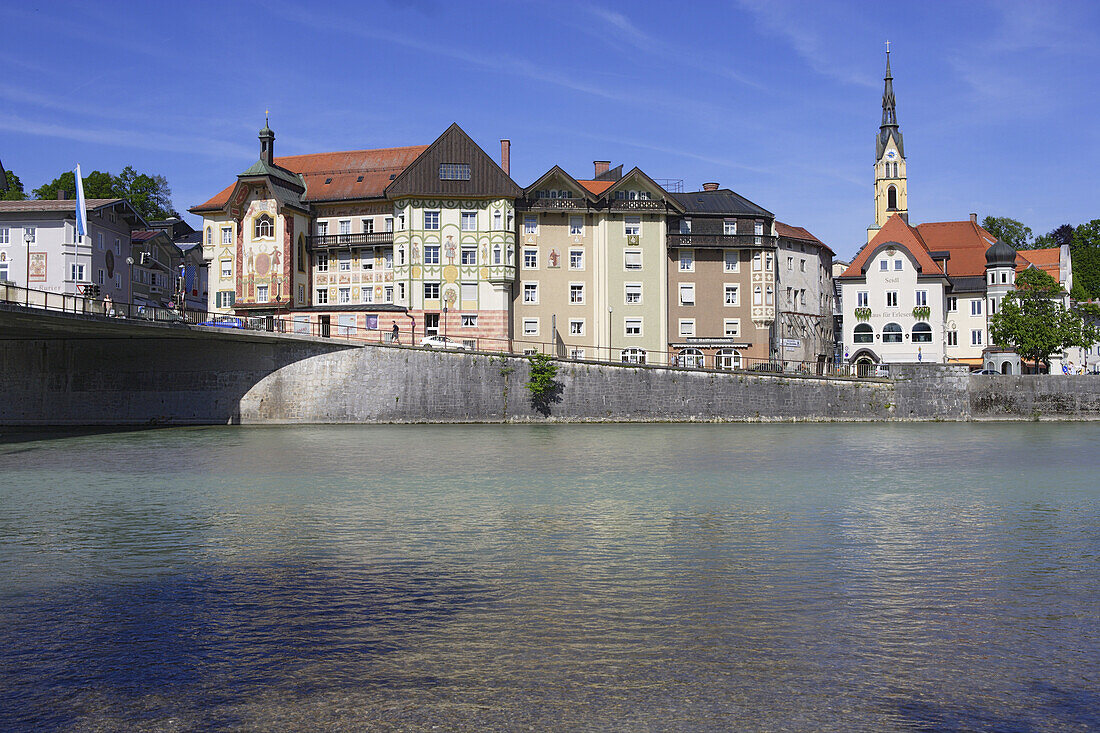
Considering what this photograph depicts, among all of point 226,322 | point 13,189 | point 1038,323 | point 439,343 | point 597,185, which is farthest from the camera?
point 13,189

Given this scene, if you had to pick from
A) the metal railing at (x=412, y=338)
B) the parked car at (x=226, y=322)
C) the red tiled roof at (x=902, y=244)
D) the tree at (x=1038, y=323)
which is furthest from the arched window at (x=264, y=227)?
the tree at (x=1038, y=323)

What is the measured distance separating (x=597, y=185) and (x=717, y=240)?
11944 mm

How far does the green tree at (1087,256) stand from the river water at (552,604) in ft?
281

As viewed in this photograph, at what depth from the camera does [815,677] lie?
10.8 m

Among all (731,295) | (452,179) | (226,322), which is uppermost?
(452,179)

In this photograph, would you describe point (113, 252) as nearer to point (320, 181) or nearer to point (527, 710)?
point (320, 181)

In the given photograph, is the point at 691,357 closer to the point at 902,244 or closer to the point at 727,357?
the point at 727,357

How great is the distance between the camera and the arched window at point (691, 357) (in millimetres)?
73000

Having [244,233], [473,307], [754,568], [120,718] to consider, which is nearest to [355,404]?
[473,307]

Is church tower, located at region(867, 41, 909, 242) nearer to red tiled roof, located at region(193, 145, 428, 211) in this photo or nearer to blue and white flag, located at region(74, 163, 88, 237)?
red tiled roof, located at region(193, 145, 428, 211)

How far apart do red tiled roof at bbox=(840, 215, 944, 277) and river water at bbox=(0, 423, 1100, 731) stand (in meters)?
61.5

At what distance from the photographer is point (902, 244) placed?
295 feet

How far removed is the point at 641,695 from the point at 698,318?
229 feet

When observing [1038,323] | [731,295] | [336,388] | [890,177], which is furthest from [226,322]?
[890,177]
